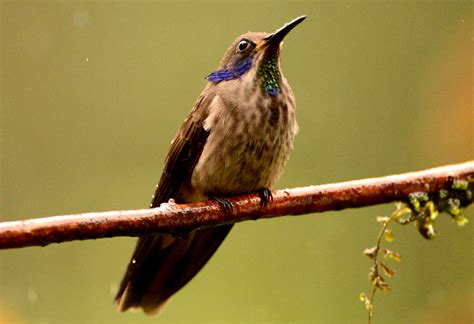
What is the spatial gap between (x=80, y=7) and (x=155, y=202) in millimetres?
3668

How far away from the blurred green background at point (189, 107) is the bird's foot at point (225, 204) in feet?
6.37

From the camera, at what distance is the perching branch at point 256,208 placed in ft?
6.66

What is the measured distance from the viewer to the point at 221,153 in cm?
270

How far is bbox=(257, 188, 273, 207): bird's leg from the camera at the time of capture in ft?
7.93

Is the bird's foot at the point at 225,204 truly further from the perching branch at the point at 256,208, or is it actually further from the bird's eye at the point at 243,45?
the bird's eye at the point at 243,45

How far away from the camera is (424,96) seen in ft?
17.3

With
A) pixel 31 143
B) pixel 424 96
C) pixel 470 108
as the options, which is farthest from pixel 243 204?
pixel 31 143

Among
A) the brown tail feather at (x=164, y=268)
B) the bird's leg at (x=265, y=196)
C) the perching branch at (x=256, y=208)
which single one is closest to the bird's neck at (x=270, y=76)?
the bird's leg at (x=265, y=196)

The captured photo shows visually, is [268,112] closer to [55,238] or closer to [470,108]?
[55,238]

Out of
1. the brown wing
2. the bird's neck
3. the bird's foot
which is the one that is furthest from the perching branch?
the bird's neck

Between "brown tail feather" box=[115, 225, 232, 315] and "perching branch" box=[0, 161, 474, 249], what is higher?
"perching branch" box=[0, 161, 474, 249]

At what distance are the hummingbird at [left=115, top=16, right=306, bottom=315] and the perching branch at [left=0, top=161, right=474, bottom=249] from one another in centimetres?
16

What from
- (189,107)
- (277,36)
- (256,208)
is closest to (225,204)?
(256,208)

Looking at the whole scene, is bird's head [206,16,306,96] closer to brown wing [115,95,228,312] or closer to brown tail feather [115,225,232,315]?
brown wing [115,95,228,312]
